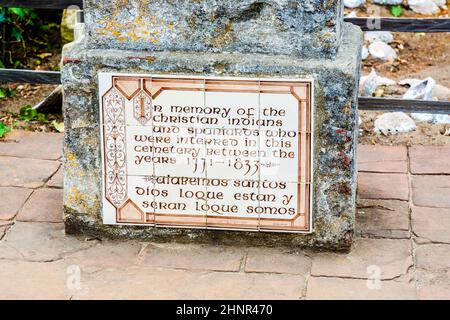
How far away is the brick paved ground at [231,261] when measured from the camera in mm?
3697

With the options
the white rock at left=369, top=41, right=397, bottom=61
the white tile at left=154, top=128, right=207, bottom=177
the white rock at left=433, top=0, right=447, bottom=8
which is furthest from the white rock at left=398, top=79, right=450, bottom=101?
the white tile at left=154, top=128, right=207, bottom=177

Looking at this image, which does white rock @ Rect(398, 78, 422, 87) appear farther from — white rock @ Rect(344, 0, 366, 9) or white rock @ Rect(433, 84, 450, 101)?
white rock @ Rect(344, 0, 366, 9)

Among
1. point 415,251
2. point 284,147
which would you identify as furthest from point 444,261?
point 284,147

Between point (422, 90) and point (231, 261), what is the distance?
2.50 m

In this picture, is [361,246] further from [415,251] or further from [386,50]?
[386,50]

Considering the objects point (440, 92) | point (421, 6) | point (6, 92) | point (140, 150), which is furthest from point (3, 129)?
point (421, 6)

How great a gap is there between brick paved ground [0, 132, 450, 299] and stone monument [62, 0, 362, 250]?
0.13m

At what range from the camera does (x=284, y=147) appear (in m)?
3.90

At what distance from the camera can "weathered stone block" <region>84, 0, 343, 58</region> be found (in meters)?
3.77

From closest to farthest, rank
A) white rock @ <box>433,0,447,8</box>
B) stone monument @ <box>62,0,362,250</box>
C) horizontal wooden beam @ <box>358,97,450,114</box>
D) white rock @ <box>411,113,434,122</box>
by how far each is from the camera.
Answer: stone monument @ <box>62,0,362,250</box>
horizontal wooden beam @ <box>358,97,450,114</box>
white rock @ <box>411,113,434,122</box>
white rock @ <box>433,0,447,8</box>

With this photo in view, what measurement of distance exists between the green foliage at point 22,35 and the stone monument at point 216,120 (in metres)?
2.70

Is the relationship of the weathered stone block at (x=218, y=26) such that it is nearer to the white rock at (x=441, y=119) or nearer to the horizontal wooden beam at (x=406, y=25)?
the horizontal wooden beam at (x=406, y=25)

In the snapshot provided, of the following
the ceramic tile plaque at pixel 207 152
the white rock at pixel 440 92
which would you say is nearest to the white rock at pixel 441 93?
the white rock at pixel 440 92

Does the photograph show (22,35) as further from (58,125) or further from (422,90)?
(422,90)
